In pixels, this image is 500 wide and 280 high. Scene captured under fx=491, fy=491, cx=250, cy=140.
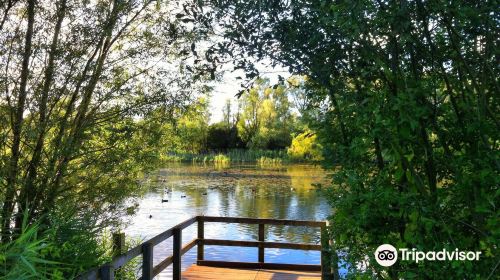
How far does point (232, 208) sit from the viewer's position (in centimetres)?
1706

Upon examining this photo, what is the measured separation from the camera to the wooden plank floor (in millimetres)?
6004

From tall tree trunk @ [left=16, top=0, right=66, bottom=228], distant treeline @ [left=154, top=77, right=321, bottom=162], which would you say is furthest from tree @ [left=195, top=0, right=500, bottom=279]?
distant treeline @ [left=154, top=77, right=321, bottom=162]

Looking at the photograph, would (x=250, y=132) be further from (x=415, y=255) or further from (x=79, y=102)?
(x=415, y=255)

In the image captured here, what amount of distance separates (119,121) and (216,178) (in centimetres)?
2081

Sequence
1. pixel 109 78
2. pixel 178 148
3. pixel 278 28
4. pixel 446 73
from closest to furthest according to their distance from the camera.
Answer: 1. pixel 446 73
2. pixel 278 28
3. pixel 109 78
4. pixel 178 148

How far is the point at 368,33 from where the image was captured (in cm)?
199

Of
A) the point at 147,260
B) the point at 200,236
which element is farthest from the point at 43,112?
the point at 200,236

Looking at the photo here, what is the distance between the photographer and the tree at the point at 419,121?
5.81ft

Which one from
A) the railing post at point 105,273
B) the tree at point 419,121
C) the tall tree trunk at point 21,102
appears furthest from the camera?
the tall tree trunk at point 21,102

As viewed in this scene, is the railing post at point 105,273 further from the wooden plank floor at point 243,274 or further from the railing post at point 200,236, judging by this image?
the railing post at point 200,236

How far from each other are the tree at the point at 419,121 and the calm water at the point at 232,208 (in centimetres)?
498

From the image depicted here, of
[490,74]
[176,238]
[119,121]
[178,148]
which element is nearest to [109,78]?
[119,121]

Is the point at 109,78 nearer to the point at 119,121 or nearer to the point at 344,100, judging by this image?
the point at 119,121

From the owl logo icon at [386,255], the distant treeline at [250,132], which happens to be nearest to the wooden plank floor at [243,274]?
the owl logo icon at [386,255]
